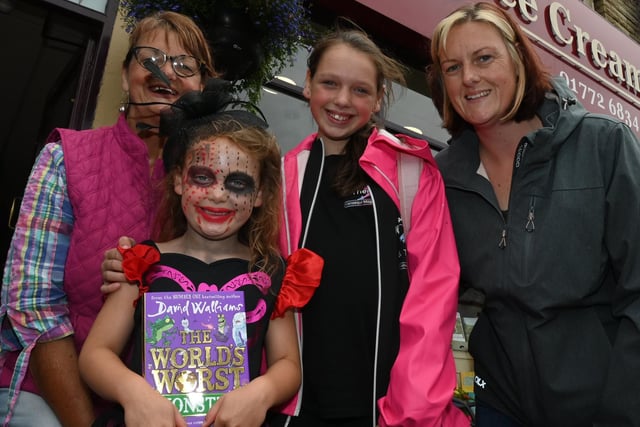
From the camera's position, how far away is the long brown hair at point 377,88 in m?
2.07

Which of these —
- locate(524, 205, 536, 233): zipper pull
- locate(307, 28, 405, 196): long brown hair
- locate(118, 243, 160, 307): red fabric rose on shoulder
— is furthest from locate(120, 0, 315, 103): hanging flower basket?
locate(524, 205, 536, 233): zipper pull

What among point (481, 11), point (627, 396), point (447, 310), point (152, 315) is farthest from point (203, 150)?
point (627, 396)

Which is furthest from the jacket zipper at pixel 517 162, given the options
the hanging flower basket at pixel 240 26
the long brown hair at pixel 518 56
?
the hanging flower basket at pixel 240 26

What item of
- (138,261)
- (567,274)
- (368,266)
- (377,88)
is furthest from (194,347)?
(377,88)

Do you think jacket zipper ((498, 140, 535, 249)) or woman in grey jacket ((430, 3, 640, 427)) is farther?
jacket zipper ((498, 140, 535, 249))

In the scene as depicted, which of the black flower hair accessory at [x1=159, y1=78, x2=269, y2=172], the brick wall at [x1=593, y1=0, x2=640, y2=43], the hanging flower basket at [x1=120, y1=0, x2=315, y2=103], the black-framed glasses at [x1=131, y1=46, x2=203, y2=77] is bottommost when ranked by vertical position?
the black flower hair accessory at [x1=159, y1=78, x2=269, y2=172]

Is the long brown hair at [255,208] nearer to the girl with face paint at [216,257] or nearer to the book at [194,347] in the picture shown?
the girl with face paint at [216,257]

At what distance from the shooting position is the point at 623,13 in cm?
845

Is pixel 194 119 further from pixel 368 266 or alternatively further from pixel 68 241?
pixel 368 266

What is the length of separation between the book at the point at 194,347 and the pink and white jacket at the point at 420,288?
1.03 ft

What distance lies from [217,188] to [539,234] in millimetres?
1070

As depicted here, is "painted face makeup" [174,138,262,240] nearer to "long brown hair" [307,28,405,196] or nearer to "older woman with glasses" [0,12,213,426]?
"older woman with glasses" [0,12,213,426]

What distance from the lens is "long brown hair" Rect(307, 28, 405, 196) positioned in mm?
2066

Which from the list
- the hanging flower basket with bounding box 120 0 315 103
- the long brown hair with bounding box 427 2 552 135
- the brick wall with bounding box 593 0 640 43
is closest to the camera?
the long brown hair with bounding box 427 2 552 135
